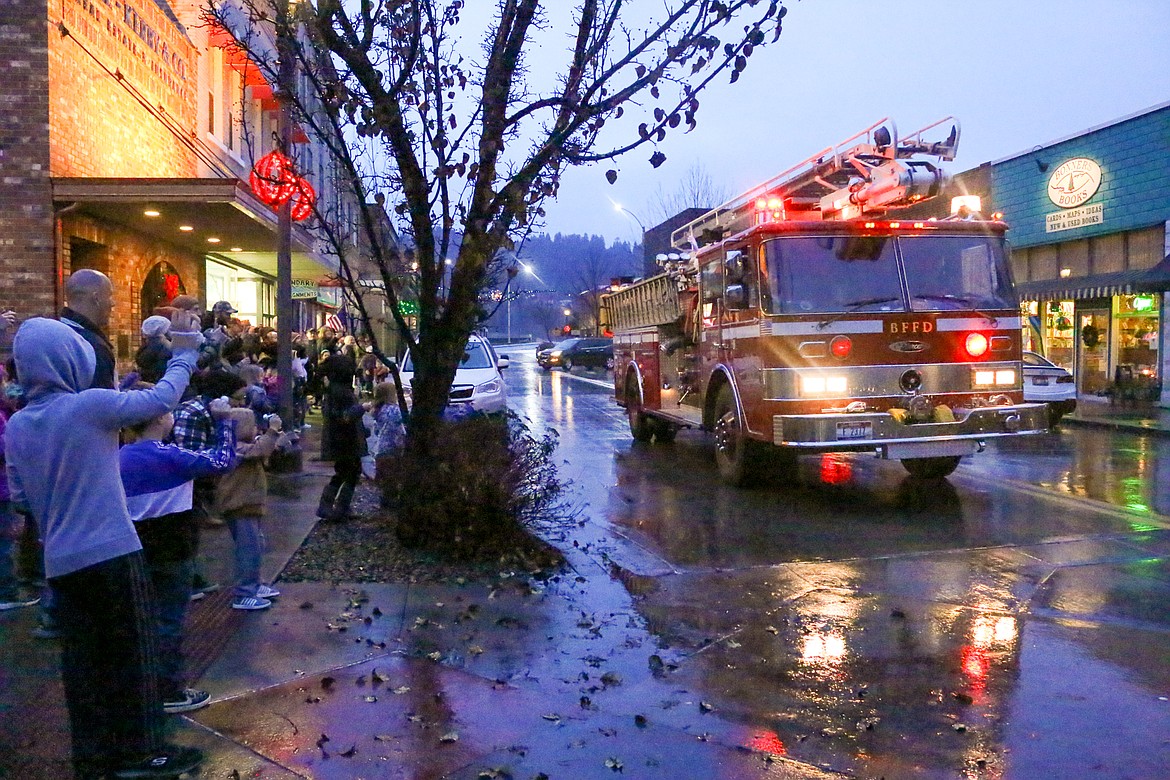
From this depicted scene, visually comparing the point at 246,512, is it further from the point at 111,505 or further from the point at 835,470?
the point at 835,470

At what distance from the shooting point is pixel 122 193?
452 inches

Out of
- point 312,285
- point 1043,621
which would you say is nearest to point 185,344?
point 1043,621

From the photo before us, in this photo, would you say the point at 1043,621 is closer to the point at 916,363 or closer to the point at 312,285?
the point at 916,363

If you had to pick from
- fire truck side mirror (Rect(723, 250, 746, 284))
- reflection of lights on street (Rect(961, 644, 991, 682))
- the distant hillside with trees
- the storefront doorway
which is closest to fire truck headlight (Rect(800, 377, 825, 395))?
fire truck side mirror (Rect(723, 250, 746, 284))

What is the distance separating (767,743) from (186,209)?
36.5 ft

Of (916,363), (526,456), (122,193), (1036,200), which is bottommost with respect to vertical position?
(526,456)

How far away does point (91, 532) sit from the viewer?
136 inches

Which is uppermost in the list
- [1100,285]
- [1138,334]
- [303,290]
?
[303,290]

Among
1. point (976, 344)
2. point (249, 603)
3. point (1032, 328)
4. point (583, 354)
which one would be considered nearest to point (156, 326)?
point (249, 603)

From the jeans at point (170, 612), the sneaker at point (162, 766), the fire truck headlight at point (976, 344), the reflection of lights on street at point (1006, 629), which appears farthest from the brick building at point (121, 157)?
the fire truck headlight at point (976, 344)

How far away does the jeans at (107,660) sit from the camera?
3.53 meters

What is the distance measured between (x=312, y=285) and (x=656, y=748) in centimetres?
2595

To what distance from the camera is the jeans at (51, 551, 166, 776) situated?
3525 millimetres

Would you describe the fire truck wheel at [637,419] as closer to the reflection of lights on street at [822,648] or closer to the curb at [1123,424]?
the curb at [1123,424]
